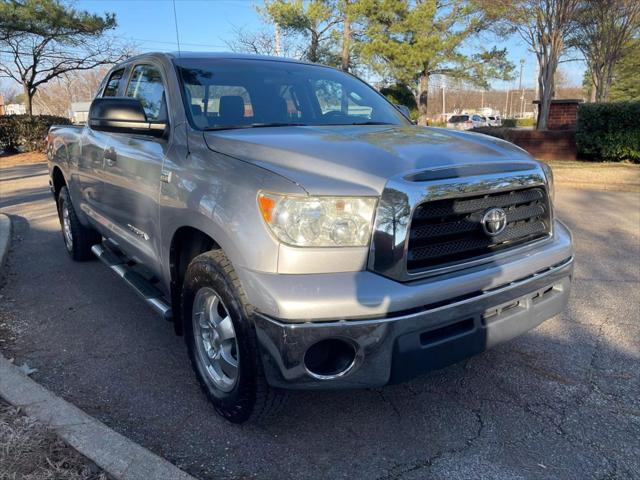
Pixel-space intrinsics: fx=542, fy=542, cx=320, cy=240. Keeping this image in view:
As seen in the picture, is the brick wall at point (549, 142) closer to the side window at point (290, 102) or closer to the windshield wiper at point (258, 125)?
the side window at point (290, 102)

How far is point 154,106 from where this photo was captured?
12.0 feet

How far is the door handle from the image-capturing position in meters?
3.88

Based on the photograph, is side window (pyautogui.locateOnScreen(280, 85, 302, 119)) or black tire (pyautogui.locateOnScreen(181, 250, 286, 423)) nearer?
black tire (pyautogui.locateOnScreen(181, 250, 286, 423))

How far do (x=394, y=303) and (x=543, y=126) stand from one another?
16203 millimetres

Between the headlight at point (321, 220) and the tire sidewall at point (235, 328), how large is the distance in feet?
1.24

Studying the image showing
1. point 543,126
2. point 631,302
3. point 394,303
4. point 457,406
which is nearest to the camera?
point 394,303

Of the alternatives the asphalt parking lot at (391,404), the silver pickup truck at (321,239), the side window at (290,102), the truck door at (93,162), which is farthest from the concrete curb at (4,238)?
the side window at (290,102)

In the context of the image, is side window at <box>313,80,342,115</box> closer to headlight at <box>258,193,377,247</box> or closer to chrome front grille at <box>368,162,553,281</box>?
chrome front grille at <box>368,162,553,281</box>

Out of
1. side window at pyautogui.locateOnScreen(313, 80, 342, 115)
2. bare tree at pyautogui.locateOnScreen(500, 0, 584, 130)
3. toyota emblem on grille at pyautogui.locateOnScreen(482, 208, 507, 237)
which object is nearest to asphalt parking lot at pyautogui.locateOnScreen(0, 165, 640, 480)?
toyota emblem on grille at pyautogui.locateOnScreen(482, 208, 507, 237)

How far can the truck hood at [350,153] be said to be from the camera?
2340mm

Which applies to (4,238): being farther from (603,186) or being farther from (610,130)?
(610,130)

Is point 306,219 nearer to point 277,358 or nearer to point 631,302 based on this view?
point 277,358

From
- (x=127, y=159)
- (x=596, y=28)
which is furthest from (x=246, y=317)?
(x=596, y=28)

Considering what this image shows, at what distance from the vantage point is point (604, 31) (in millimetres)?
17844
